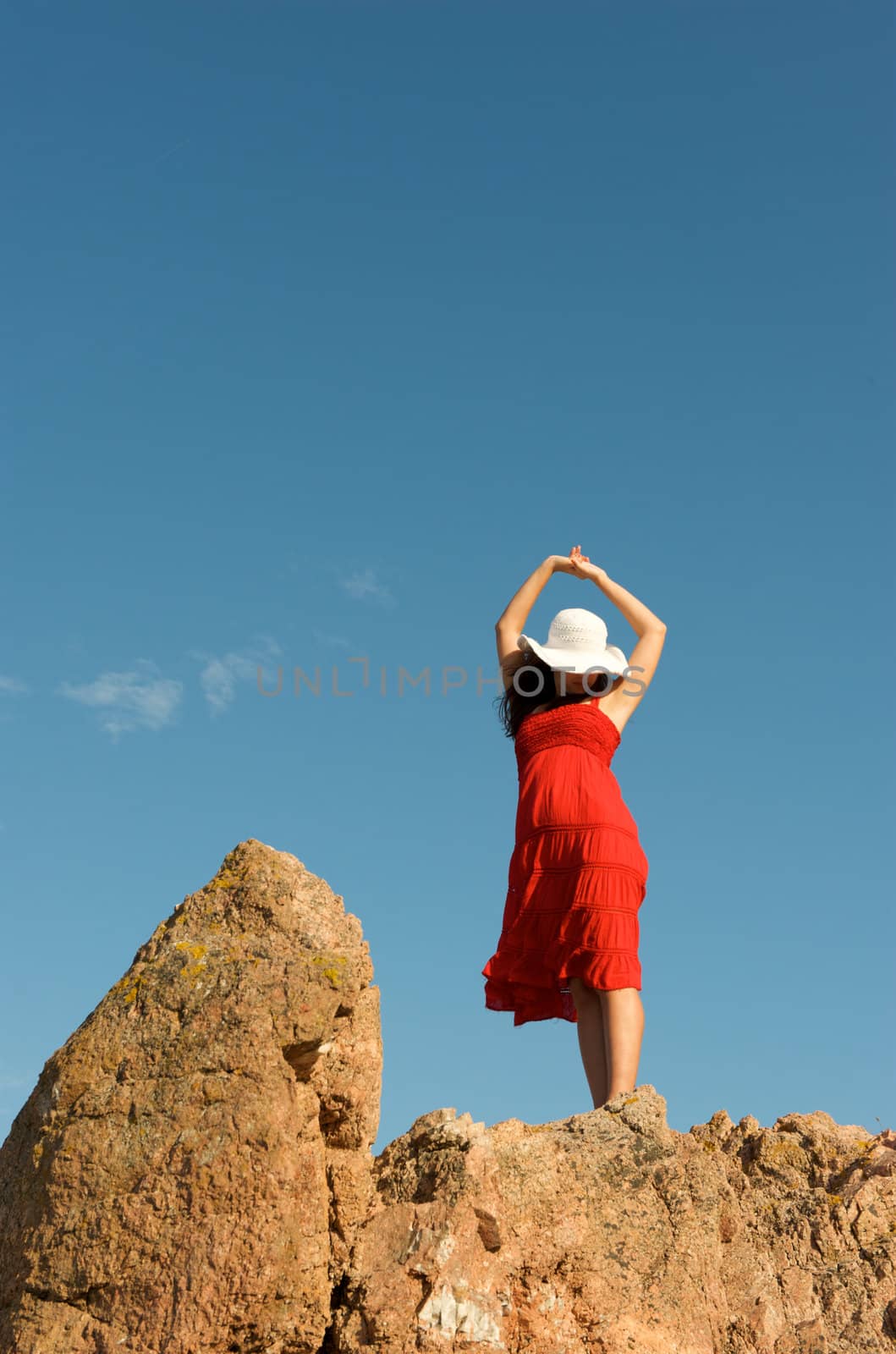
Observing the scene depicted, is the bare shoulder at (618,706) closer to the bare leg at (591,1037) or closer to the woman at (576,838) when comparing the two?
the woman at (576,838)

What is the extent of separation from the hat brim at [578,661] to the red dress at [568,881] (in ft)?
0.84

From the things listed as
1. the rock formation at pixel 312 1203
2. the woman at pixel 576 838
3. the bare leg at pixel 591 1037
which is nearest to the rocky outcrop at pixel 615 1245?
the rock formation at pixel 312 1203

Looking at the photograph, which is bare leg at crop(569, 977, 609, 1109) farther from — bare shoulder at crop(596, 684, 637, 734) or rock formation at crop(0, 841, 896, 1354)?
bare shoulder at crop(596, 684, 637, 734)

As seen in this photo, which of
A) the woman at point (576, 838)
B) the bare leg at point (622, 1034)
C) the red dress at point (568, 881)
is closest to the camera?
the bare leg at point (622, 1034)

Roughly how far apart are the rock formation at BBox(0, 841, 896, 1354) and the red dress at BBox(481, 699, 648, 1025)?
1751 millimetres

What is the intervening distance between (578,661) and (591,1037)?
2.22 meters

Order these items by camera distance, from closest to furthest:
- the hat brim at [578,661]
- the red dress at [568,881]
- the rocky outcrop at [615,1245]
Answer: the rocky outcrop at [615,1245] < the red dress at [568,881] < the hat brim at [578,661]

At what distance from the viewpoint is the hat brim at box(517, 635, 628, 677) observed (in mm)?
7473

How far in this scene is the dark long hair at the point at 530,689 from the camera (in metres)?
7.60

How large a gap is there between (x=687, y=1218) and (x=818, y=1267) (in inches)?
31.1

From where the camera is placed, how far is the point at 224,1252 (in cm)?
377

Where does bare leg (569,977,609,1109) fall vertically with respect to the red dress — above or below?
below

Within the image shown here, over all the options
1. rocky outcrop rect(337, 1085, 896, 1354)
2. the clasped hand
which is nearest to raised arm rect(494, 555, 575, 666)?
the clasped hand

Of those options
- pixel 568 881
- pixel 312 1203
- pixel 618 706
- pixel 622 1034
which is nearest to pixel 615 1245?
pixel 312 1203
